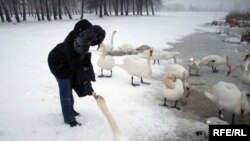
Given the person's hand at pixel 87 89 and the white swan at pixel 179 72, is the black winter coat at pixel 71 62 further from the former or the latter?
the white swan at pixel 179 72

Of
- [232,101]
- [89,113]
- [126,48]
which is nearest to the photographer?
[232,101]

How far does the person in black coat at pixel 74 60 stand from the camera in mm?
4812

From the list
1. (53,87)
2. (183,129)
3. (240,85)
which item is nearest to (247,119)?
(183,129)

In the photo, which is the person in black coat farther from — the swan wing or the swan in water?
the swan in water

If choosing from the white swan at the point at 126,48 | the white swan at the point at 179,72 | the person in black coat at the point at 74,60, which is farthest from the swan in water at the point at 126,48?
the person in black coat at the point at 74,60

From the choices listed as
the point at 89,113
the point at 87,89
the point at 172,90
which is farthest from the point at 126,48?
the point at 87,89

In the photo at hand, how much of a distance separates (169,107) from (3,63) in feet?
24.0

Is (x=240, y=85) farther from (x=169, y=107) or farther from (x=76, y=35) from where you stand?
(x=76, y=35)

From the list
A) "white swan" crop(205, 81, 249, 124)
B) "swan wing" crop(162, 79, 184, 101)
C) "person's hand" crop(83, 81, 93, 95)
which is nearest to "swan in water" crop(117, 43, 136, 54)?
"swan wing" crop(162, 79, 184, 101)

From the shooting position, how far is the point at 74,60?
4957 mm

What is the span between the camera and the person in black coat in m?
4.81

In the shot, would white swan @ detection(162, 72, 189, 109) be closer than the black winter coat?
No
